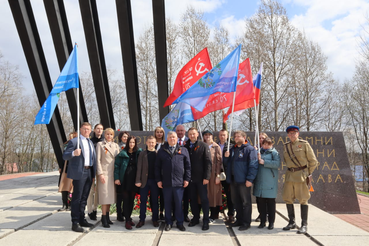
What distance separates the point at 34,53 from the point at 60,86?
4596mm

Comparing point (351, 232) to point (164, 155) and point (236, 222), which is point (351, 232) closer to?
point (236, 222)

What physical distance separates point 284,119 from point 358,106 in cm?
1014

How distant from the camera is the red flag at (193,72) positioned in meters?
6.27

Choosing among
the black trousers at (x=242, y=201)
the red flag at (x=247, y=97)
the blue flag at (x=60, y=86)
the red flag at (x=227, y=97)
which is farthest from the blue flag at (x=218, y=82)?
the blue flag at (x=60, y=86)

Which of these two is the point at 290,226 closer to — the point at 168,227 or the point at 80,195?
the point at 168,227

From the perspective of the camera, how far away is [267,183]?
483cm

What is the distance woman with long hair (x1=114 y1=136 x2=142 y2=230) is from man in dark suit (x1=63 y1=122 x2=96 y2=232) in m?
0.47


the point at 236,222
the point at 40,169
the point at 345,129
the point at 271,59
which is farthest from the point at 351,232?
the point at 40,169

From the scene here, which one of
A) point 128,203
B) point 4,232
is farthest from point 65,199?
point 128,203

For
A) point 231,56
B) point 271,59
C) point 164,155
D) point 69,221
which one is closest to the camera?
point 164,155

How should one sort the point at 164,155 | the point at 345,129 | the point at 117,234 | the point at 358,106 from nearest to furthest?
the point at 117,234 < the point at 164,155 < the point at 358,106 < the point at 345,129

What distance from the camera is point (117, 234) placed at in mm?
4441

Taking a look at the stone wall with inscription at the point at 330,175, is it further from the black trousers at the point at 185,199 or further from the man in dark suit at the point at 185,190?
the black trousers at the point at 185,199

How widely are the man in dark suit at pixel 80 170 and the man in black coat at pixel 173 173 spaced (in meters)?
1.24
